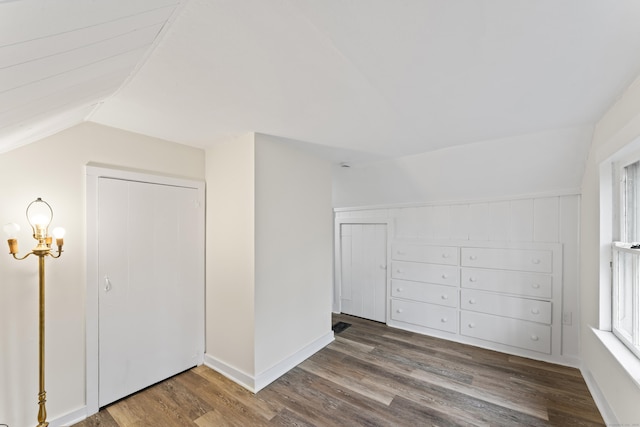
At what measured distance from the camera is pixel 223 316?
2.59m

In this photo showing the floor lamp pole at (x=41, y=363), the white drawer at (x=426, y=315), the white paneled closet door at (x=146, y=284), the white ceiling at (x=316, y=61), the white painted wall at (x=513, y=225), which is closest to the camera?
the white ceiling at (x=316, y=61)

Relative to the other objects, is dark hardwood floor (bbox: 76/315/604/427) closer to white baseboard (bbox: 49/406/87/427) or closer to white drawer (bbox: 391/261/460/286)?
white baseboard (bbox: 49/406/87/427)

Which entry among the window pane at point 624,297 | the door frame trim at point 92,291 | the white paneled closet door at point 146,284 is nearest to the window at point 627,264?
the window pane at point 624,297

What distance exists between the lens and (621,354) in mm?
1725

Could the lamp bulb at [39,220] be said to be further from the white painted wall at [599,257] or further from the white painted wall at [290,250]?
the white painted wall at [599,257]

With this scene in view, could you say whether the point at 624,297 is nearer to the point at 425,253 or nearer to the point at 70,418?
the point at 425,253

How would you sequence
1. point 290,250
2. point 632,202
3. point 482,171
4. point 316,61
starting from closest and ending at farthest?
point 316,61 → point 632,202 → point 290,250 → point 482,171

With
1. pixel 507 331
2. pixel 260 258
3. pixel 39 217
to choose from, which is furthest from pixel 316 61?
pixel 507 331

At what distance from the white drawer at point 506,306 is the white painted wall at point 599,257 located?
338mm

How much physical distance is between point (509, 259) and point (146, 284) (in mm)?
3748

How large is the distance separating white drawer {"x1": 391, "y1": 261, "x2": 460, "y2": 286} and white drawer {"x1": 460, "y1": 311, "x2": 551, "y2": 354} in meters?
0.42

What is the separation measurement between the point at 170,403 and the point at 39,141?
2.21 meters

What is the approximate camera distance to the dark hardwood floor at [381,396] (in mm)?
1975

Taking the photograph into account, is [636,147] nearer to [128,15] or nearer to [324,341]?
[128,15]
